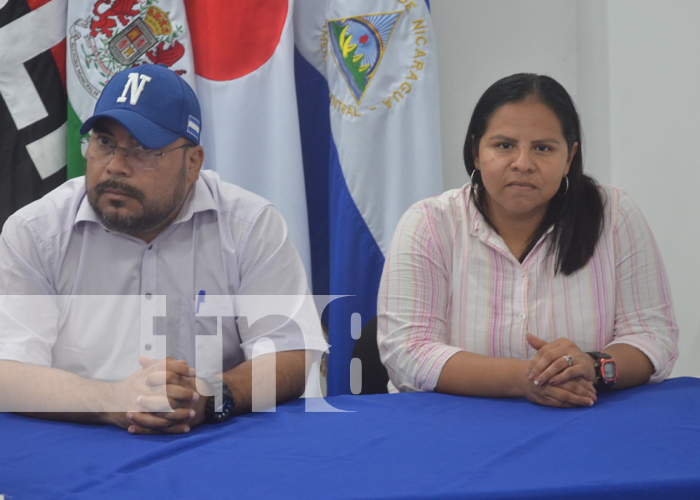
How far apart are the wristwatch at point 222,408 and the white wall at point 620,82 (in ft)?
5.57

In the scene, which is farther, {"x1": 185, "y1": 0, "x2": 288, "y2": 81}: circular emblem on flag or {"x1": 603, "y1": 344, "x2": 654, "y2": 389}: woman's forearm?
{"x1": 185, "y1": 0, "x2": 288, "y2": 81}: circular emblem on flag

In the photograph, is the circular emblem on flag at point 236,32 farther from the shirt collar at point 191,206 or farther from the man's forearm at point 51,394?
the man's forearm at point 51,394

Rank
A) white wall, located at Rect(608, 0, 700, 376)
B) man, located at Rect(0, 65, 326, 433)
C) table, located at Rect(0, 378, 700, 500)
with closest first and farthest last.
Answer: table, located at Rect(0, 378, 700, 500) < man, located at Rect(0, 65, 326, 433) < white wall, located at Rect(608, 0, 700, 376)

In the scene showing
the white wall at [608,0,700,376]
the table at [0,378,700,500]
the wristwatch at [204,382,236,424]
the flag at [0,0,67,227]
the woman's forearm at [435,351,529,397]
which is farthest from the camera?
the flag at [0,0,67,227]

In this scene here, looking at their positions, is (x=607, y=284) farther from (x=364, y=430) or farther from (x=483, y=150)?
(x=364, y=430)

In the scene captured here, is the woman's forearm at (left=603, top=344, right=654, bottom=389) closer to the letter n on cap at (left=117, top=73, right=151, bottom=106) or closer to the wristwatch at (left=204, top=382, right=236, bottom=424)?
the wristwatch at (left=204, top=382, right=236, bottom=424)

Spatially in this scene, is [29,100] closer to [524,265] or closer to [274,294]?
[274,294]

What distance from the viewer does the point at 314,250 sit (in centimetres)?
276

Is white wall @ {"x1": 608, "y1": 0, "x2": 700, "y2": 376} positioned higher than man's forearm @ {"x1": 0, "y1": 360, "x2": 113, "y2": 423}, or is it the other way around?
white wall @ {"x1": 608, "y1": 0, "x2": 700, "y2": 376}

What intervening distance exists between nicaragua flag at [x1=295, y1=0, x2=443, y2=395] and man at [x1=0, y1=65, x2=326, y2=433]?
Result: 85cm

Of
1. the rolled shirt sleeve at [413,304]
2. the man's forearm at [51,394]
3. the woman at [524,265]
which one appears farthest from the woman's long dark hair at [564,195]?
the man's forearm at [51,394]

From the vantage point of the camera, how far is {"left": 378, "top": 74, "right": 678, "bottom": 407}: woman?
62.8 inches

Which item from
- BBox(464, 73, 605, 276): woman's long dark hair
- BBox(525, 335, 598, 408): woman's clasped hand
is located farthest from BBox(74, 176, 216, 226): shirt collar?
BBox(525, 335, 598, 408): woman's clasped hand

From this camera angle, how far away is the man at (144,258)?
153cm
